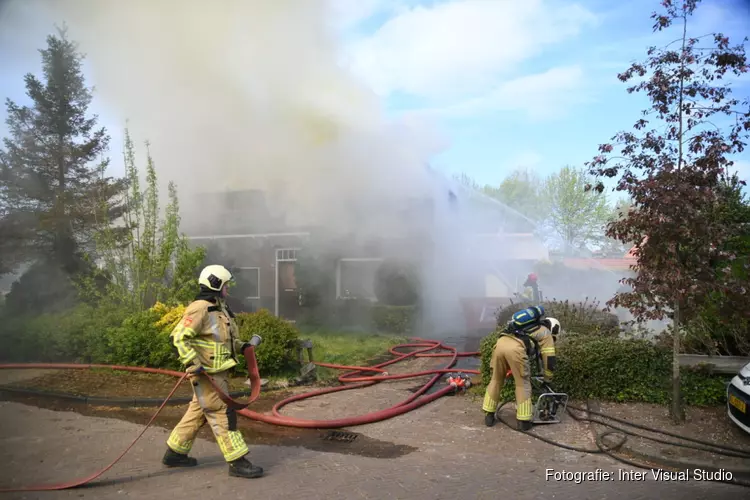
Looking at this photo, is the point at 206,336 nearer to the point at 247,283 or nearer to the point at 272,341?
the point at 272,341

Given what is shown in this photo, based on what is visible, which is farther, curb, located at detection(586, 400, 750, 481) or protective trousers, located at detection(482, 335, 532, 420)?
protective trousers, located at detection(482, 335, 532, 420)

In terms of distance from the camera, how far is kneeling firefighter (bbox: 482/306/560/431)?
18.1ft

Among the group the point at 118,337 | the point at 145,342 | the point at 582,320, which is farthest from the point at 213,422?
the point at 582,320

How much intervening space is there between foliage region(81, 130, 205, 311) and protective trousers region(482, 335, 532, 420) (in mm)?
5728

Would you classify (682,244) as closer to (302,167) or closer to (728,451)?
(728,451)

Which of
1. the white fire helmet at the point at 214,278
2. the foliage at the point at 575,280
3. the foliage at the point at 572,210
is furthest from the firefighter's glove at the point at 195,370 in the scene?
the foliage at the point at 572,210

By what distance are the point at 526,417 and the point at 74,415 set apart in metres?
5.11

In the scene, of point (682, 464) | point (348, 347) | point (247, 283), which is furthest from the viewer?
point (247, 283)

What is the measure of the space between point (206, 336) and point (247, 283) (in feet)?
41.2

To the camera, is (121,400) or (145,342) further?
(145,342)

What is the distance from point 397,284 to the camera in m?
13.9

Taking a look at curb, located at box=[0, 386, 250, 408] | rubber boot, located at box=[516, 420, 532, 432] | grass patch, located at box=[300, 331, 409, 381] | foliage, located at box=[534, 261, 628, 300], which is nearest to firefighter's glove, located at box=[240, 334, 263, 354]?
curb, located at box=[0, 386, 250, 408]

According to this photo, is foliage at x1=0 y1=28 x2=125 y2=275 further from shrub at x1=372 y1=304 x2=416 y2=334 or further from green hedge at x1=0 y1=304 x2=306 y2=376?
shrub at x1=372 y1=304 x2=416 y2=334

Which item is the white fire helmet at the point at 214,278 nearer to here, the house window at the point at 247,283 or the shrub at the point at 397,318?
the shrub at the point at 397,318
